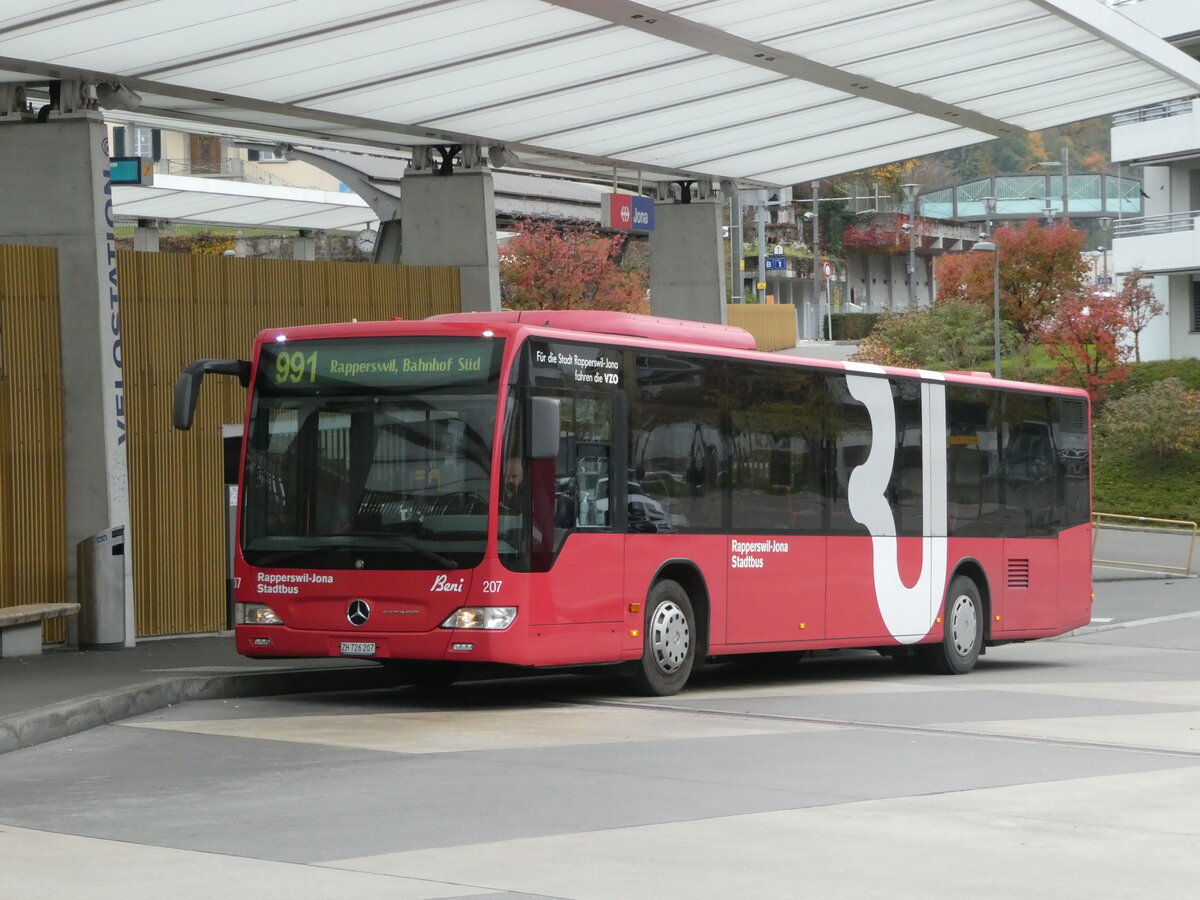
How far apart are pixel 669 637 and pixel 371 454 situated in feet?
9.94

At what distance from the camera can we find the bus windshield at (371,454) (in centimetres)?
1359

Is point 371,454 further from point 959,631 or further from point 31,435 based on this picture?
point 959,631

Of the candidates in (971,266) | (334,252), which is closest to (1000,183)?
(971,266)

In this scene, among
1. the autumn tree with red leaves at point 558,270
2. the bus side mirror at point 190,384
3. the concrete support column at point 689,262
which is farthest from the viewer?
the autumn tree with red leaves at point 558,270

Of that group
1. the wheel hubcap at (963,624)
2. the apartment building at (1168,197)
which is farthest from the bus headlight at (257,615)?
the apartment building at (1168,197)

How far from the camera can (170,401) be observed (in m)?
A: 18.7

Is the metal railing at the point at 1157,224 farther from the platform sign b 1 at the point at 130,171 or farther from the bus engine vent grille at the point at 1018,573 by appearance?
the platform sign b 1 at the point at 130,171

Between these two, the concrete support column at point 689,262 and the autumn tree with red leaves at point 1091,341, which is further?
the autumn tree with red leaves at point 1091,341

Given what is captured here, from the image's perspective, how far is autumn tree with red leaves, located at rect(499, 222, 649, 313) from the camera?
2213 inches

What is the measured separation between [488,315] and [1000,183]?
379 ft

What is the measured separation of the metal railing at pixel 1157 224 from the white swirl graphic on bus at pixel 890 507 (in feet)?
129

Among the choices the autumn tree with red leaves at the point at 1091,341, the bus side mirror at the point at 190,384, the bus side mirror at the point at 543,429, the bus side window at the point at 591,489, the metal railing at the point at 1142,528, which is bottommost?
the metal railing at the point at 1142,528

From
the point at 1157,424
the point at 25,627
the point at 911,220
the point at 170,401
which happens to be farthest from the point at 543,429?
the point at 911,220

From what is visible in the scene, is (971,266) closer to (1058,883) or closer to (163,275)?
(163,275)
